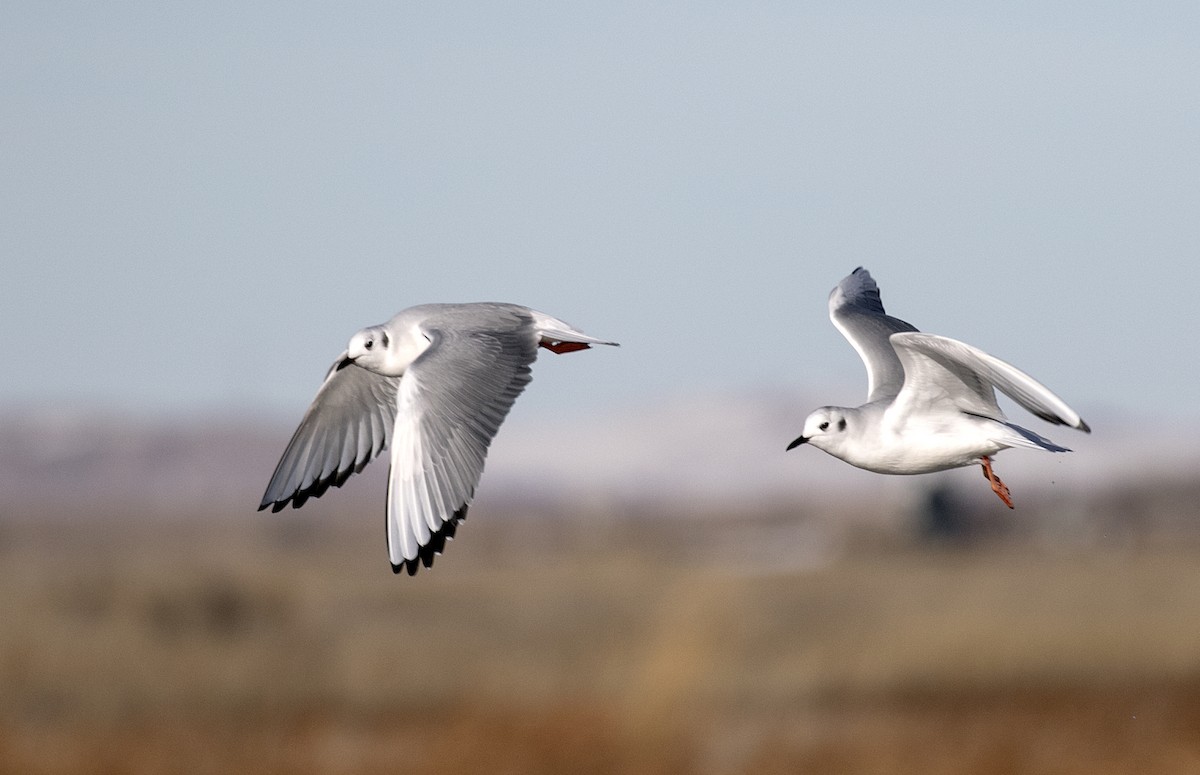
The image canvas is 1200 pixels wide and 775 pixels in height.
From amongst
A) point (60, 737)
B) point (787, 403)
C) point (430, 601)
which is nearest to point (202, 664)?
point (60, 737)

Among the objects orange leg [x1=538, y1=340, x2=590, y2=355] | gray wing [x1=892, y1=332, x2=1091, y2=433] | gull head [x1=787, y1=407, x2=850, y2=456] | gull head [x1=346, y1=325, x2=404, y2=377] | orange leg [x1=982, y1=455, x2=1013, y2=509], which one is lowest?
orange leg [x1=982, y1=455, x2=1013, y2=509]

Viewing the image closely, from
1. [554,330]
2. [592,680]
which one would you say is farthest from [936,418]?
[592,680]

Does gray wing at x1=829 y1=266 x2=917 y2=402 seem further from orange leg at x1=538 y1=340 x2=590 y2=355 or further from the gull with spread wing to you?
orange leg at x1=538 y1=340 x2=590 y2=355

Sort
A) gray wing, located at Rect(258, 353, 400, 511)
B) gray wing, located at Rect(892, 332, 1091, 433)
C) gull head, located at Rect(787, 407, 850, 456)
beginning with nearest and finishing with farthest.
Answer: gray wing, located at Rect(892, 332, 1091, 433)
gull head, located at Rect(787, 407, 850, 456)
gray wing, located at Rect(258, 353, 400, 511)

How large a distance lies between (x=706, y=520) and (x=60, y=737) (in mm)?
72452

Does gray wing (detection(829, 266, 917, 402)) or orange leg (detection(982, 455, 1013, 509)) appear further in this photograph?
gray wing (detection(829, 266, 917, 402))

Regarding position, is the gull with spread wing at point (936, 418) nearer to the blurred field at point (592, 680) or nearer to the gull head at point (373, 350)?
the gull head at point (373, 350)

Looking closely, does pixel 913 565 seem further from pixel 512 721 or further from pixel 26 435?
pixel 26 435

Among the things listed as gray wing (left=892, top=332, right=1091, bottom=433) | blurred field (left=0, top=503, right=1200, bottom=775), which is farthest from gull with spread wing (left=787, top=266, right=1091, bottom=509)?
blurred field (left=0, top=503, right=1200, bottom=775)

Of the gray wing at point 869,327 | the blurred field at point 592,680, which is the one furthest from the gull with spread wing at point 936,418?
the blurred field at point 592,680

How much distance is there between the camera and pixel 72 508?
11319 centimetres

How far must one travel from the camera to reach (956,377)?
397 centimetres

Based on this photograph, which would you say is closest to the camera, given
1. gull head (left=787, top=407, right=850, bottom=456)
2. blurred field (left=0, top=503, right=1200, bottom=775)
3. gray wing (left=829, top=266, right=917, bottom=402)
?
gull head (left=787, top=407, right=850, bottom=456)

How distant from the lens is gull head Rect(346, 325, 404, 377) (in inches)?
155
